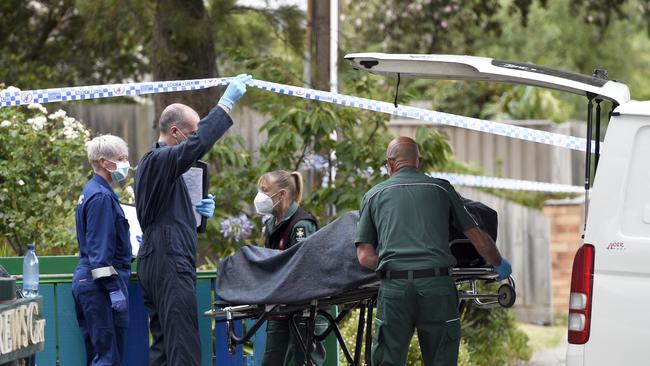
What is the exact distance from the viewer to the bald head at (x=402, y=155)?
24.0ft

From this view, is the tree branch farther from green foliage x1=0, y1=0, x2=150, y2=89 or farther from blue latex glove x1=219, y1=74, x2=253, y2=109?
blue latex glove x1=219, y1=74, x2=253, y2=109

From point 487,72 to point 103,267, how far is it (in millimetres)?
2582

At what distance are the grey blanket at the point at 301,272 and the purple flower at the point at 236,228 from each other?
3141 mm

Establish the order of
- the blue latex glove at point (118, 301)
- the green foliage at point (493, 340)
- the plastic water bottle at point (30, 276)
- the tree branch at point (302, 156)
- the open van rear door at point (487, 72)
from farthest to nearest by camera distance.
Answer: the green foliage at point (493, 340)
the tree branch at point (302, 156)
the blue latex glove at point (118, 301)
the plastic water bottle at point (30, 276)
the open van rear door at point (487, 72)

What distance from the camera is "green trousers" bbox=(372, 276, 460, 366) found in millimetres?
6938

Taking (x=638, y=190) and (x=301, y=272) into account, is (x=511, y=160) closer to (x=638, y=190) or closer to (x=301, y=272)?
(x=301, y=272)

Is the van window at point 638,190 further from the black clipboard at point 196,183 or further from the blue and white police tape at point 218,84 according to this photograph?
the black clipboard at point 196,183

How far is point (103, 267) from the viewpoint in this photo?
7.40 metres

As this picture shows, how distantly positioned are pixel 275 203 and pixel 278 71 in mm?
3653

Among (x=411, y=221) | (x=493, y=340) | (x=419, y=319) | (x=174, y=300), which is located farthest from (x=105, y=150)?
(x=493, y=340)

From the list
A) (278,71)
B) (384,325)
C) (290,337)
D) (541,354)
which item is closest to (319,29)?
(278,71)

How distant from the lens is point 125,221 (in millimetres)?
7629

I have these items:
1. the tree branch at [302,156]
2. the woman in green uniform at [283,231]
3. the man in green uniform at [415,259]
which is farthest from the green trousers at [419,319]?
the tree branch at [302,156]

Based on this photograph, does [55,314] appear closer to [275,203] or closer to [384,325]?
[275,203]
